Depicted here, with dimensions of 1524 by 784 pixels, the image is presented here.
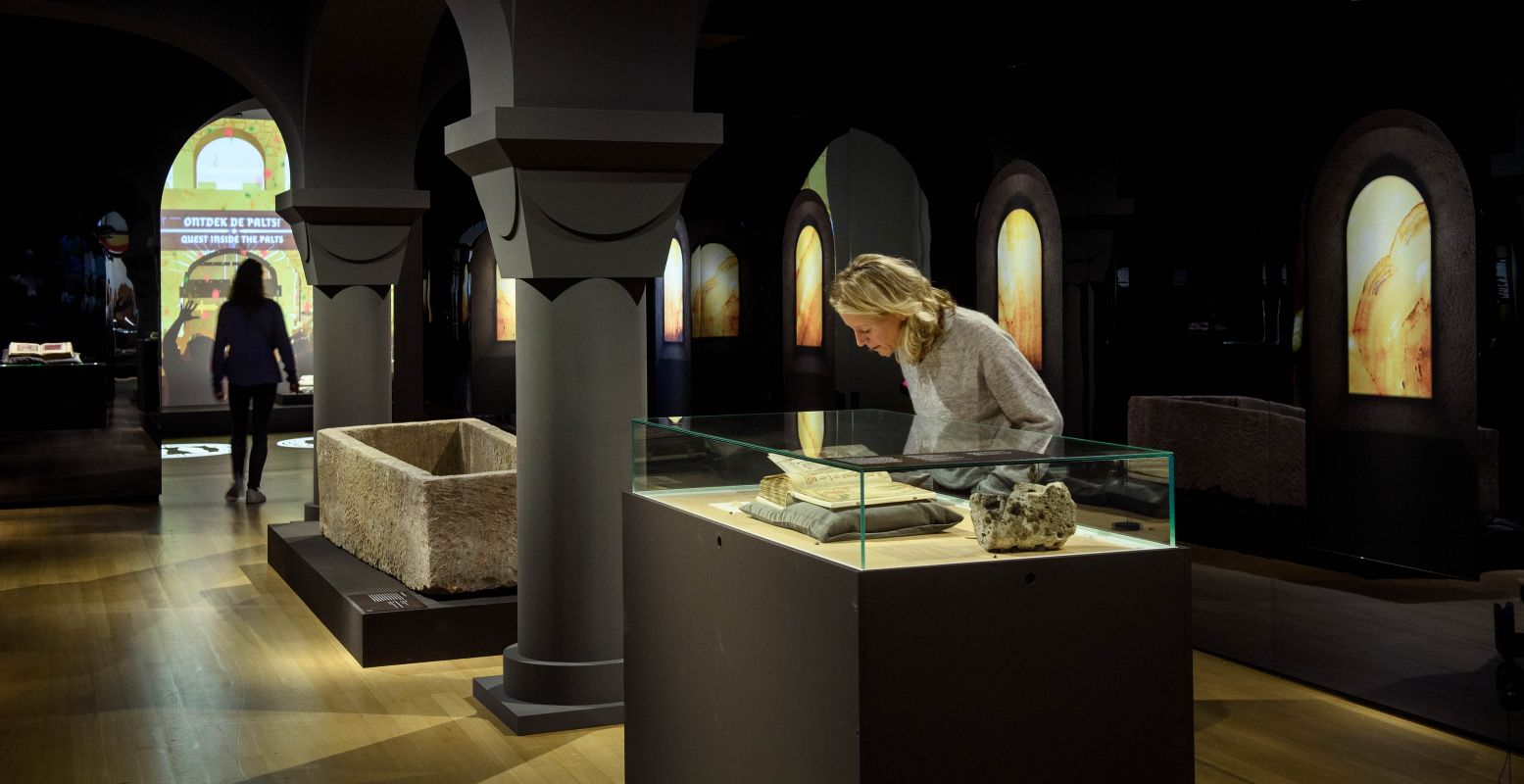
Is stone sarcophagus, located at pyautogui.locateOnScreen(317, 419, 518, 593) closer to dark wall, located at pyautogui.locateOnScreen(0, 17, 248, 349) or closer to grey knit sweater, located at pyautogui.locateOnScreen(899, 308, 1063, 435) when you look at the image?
grey knit sweater, located at pyautogui.locateOnScreen(899, 308, 1063, 435)

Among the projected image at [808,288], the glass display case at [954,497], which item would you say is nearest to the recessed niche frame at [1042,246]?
the projected image at [808,288]

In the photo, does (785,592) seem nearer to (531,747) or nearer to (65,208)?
(531,747)

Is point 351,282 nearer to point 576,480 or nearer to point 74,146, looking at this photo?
point 576,480

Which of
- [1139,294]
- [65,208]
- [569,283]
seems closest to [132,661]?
[569,283]

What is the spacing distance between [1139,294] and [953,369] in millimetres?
3113

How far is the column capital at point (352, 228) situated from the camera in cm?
909

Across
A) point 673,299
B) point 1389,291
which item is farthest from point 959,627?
point 673,299

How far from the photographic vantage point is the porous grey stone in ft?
9.55

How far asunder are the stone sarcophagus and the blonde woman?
8.54ft

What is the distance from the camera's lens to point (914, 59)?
26.0 ft

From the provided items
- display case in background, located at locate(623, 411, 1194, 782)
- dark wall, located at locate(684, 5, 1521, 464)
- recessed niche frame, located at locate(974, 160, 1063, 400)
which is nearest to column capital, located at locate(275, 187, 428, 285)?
dark wall, located at locate(684, 5, 1521, 464)

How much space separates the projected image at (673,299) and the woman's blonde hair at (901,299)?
6685 mm

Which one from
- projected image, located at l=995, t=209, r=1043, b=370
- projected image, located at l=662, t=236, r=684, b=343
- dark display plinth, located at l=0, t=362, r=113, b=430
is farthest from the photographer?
dark display plinth, located at l=0, t=362, r=113, b=430

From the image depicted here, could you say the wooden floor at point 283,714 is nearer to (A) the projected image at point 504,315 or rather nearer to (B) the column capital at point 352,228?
(B) the column capital at point 352,228
